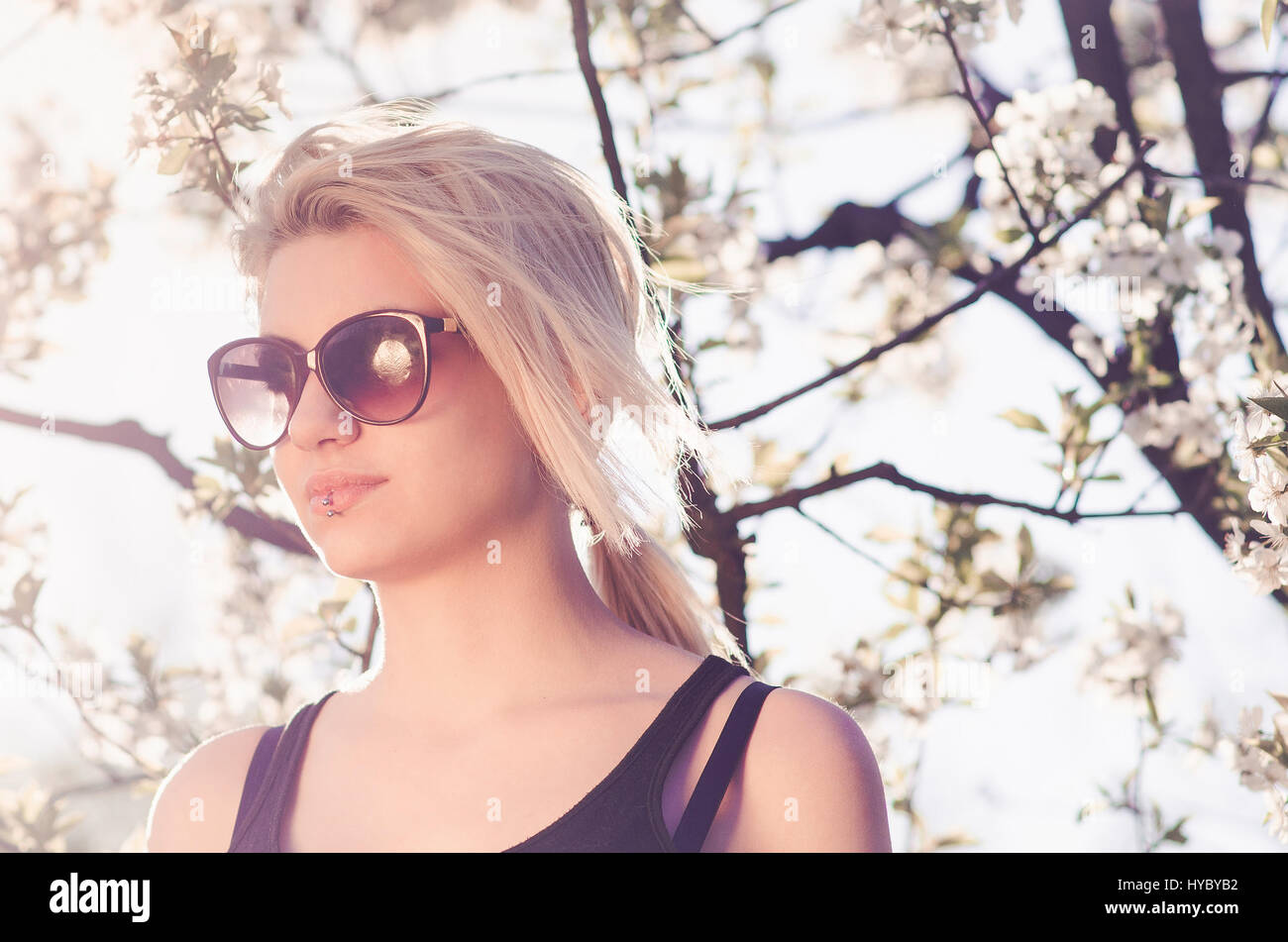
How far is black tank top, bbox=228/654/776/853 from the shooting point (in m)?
1.45

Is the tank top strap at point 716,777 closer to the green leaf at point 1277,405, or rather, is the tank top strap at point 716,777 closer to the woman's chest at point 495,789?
the woman's chest at point 495,789

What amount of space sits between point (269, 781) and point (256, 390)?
21.5 inches

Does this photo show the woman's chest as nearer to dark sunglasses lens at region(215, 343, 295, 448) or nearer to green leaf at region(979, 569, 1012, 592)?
dark sunglasses lens at region(215, 343, 295, 448)

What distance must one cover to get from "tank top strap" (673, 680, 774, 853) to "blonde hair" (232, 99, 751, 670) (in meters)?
0.29

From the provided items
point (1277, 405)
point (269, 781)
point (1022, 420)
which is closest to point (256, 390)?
point (269, 781)

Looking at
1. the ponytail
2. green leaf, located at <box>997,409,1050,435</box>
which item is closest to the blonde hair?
the ponytail

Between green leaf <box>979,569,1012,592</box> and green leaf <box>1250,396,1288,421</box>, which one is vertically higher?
green leaf <box>1250,396,1288,421</box>

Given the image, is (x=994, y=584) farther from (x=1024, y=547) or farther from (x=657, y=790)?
(x=657, y=790)

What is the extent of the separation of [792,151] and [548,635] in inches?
77.6

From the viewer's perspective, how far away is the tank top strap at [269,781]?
5.47ft

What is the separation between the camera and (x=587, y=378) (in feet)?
5.42

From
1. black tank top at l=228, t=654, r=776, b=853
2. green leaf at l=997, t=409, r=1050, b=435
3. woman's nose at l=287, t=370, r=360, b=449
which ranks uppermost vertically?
green leaf at l=997, t=409, r=1050, b=435

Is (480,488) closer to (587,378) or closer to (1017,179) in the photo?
(587,378)

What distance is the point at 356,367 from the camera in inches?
61.7
